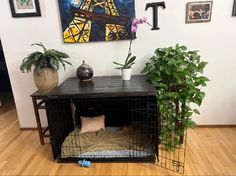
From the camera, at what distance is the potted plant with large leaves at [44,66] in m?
1.99

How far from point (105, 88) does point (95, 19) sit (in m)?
0.85

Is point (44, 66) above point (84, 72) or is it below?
above

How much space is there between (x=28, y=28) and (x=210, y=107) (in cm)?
242

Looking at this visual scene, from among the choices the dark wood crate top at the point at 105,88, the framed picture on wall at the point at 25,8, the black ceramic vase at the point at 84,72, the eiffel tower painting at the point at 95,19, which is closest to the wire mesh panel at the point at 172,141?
the dark wood crate top at the point at 105,88

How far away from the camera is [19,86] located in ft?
8.37

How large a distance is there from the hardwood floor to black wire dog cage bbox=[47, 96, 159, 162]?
10cm

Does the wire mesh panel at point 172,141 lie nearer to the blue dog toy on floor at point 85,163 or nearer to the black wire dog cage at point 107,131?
the black wire dog cage at point 107,131

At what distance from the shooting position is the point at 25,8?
7.36 feet

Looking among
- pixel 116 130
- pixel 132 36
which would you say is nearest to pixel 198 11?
pixel 132 36

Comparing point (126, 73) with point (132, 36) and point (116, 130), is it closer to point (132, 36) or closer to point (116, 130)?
point (132, 36)

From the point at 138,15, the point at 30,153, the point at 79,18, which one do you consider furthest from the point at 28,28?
the point at 30,153

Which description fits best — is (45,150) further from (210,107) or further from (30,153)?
(210,107)

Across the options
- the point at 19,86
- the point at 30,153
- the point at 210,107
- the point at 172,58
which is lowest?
the point at 30,153

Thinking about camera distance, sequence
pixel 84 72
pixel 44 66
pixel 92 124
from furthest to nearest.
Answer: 1. pixel 92 124
2. pixel 84 72
3. pixel 44 66
